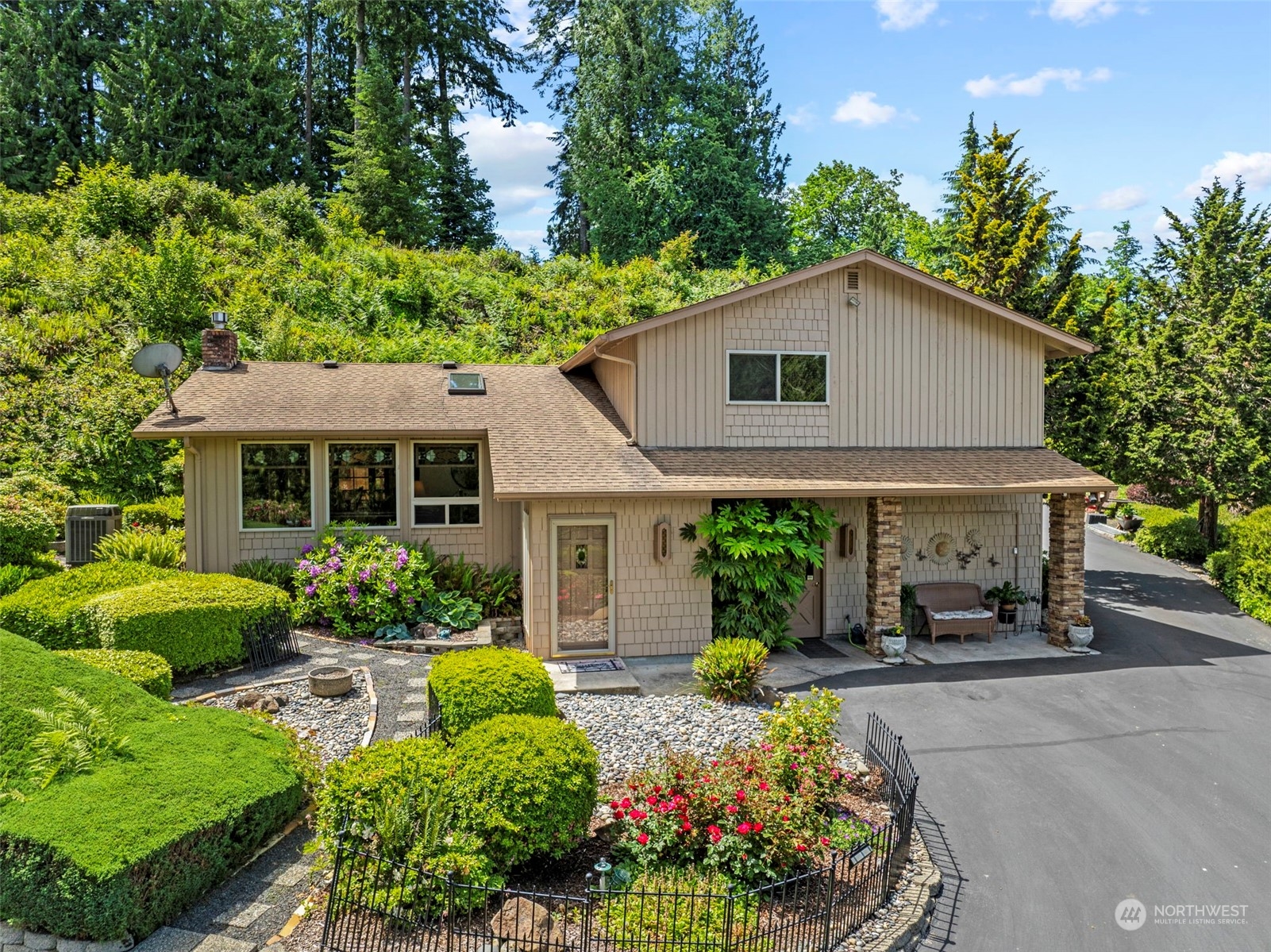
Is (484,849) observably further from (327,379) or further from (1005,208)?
(1005,208)

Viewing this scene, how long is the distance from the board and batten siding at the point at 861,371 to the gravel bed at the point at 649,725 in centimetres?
430

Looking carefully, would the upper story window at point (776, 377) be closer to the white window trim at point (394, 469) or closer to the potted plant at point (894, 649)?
the potted plant at point (894, 649)

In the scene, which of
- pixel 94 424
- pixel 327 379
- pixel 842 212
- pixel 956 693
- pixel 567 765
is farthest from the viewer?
pixel 842 212

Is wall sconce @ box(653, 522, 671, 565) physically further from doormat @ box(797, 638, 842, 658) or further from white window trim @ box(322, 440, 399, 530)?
white window trim @ box(322, 440, 399, 530)

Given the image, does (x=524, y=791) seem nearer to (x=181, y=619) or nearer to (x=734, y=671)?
(x=734, y=671)

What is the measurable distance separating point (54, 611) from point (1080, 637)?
14.3m

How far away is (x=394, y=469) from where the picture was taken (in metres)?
13.5

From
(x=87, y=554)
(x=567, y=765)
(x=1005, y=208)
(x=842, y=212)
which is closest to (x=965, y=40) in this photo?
(x=1005, y=208)

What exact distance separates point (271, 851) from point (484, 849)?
171 cm

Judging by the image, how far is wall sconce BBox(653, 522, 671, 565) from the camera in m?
11.4

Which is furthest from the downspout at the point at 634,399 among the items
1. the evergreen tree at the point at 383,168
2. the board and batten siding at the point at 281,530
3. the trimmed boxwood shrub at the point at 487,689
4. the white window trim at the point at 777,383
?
the evergreen tree at the point at 383,168

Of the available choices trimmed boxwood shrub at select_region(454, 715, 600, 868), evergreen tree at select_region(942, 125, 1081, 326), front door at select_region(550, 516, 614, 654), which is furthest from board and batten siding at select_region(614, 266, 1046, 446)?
trimmed boxwood shrub at select_region(454, 715, 600, 868)

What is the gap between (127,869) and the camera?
4.65 meters

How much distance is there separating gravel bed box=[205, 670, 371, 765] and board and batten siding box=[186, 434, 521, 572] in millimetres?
4305
